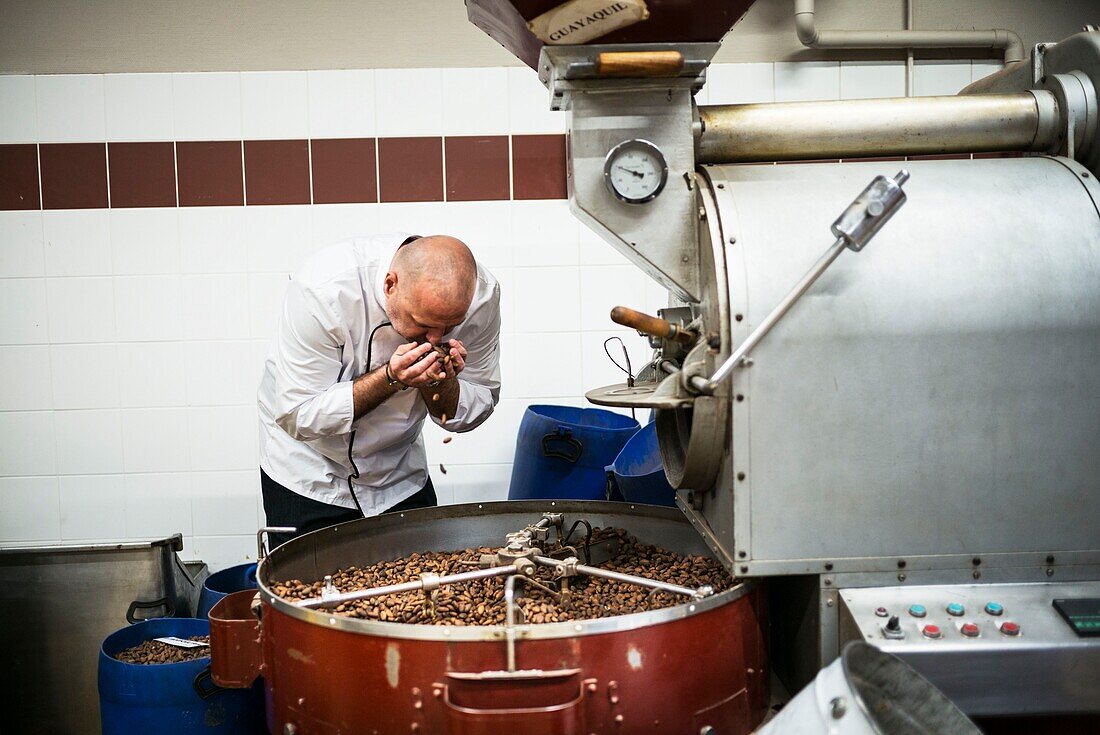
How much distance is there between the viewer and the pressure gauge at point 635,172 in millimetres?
1526

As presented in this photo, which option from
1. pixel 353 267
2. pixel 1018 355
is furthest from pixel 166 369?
pixel 1018 355

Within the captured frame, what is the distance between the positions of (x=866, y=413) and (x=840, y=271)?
23 cm

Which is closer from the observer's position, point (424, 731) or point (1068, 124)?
point (424, 731)

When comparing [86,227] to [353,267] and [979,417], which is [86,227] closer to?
[353,267]

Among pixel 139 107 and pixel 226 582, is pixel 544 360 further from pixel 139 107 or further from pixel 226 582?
pixel 139 107

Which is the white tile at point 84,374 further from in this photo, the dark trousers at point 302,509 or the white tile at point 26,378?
the dark trousers at point 302,509

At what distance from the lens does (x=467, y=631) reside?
50.8 inches

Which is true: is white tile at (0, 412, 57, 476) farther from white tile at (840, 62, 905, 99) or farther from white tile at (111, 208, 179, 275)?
white tile at (840, 62, 905, 99)

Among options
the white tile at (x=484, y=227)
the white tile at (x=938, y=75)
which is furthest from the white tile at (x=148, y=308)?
the white tile at (x=938, y=75)

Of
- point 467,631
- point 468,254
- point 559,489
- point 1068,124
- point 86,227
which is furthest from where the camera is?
point 86,227

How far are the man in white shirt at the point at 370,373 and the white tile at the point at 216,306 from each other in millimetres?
801

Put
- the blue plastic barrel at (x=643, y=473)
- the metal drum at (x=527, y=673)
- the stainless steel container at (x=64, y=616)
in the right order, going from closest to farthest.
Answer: the metal drum at (x=527, y=673), the blue plastic barrel at (x=643, y=473), the stainless steel container at (x=64, y=616)

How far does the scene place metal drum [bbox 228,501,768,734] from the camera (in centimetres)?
128

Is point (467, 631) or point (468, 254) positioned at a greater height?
point (468, 254)
